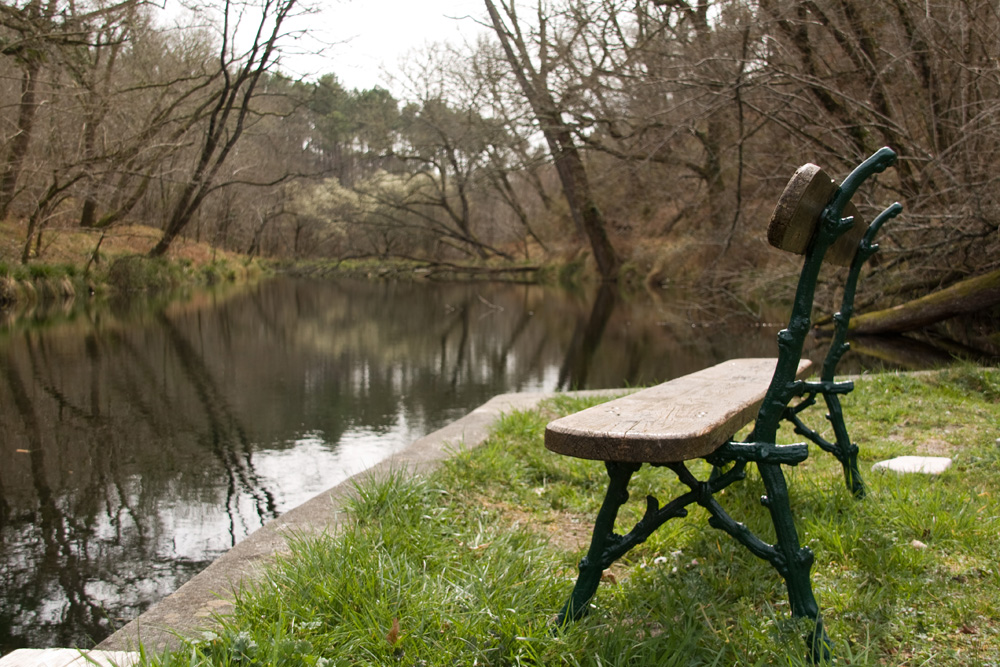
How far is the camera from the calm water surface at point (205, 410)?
136 inches

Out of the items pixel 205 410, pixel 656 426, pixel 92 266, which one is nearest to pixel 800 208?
pixel 656 426

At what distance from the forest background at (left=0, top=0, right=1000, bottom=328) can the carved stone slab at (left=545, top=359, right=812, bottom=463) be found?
5.09 m

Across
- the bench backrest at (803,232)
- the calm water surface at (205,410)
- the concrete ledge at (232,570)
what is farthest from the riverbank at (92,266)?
the bench backrest at (803,232)

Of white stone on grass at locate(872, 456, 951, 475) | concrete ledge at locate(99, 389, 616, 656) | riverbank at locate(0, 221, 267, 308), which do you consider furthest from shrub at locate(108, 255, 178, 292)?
white stone on grass at locate(872, 456, 951, 475)

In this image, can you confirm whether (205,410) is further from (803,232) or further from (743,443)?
(803,232)

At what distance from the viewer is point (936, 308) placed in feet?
28.5

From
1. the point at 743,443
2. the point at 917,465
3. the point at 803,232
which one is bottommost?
the point at 917,465

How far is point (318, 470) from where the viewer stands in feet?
16.6

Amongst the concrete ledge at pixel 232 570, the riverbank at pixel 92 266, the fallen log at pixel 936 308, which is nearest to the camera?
the concrete ledge at pixel 232 570

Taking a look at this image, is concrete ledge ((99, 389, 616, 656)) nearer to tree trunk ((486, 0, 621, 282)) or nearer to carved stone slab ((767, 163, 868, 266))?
carved stone slab ((767, 163, 868, 266))

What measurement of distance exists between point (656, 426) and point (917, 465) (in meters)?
2.21

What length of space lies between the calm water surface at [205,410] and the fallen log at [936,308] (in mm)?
1418

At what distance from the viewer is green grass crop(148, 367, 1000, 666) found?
6.47ft

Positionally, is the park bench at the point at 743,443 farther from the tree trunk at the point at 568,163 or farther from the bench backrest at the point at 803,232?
the tree trunk at the point at 568,163
